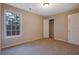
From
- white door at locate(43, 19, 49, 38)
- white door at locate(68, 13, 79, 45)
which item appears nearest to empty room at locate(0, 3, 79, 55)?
white door at locate(68, 13, 79, 45)

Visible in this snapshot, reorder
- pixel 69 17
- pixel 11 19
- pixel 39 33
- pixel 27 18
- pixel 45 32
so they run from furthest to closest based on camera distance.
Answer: pixel 45 32 < pixel 39 33 < pixel 27 18 < pixel 69 17 < pixel 11 19

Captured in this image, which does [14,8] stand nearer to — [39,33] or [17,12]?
[17,12]

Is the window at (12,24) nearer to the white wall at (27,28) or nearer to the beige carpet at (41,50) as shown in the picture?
the white wall at (27,28)

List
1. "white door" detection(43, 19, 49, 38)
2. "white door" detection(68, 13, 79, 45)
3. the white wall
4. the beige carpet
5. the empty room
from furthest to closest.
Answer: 1. "white door" detection(43, 19, 49, 38)
2. "white door" detection(68, 13, 79, 45)
3. the white wall
4. the empty room
5. the beige carpet

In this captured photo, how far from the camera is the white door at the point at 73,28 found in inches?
205

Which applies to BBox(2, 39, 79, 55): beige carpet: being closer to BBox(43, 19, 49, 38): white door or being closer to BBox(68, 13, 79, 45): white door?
BBox(68, 13, 79, 45): white door

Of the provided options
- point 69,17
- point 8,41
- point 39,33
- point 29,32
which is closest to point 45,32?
point 39,33

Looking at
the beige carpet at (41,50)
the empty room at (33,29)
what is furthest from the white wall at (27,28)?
the beige carpet at (41,50)

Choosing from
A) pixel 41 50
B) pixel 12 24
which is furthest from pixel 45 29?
pixel 41 50

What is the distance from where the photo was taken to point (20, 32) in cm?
571

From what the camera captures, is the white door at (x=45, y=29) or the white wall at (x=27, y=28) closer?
the white wall at (x=27, y=28)

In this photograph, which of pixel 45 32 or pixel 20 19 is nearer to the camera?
pixel 20 19

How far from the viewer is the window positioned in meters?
4.77

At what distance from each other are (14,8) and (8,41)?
163 centimetres
